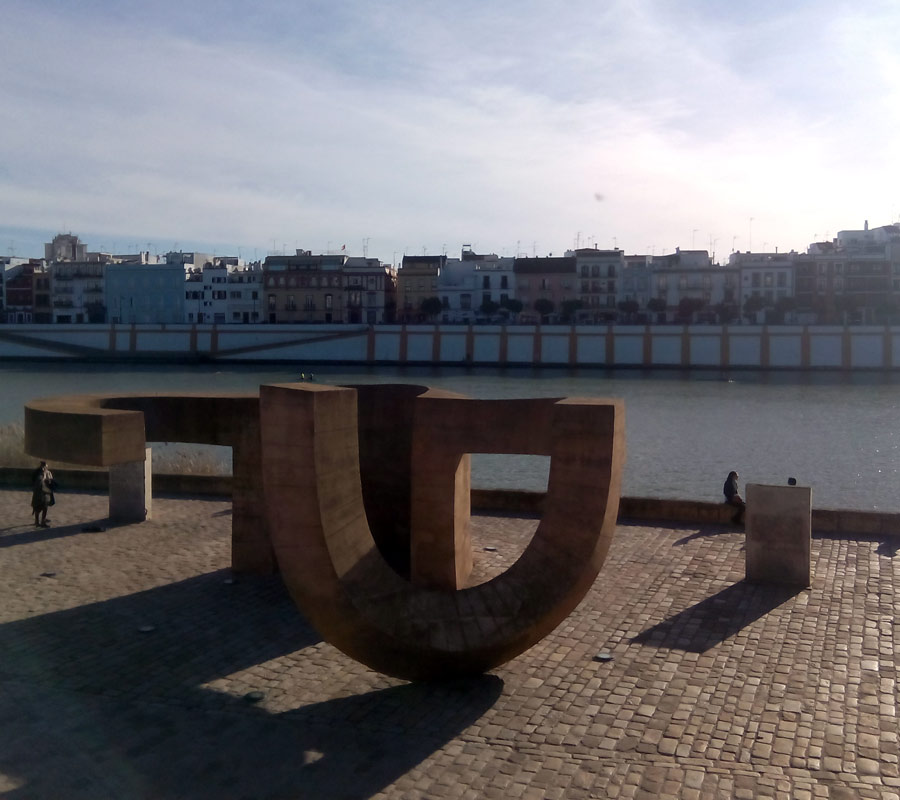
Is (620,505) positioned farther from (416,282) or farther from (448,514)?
(416,282)

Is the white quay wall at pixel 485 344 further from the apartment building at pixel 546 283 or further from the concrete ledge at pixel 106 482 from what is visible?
the concrete ledge at pixel 106 482

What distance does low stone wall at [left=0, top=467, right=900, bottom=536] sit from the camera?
10078 millimetres

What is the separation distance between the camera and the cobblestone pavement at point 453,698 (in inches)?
184

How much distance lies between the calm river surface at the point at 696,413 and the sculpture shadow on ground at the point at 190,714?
10.8m

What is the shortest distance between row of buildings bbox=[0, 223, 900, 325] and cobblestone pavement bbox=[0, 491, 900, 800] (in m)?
48.5

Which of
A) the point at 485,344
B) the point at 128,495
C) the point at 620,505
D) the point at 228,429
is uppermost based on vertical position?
the point at 485,344

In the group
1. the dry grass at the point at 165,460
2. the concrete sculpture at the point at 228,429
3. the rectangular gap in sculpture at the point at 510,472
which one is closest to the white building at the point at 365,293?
the rectangular gap in sculpture at the point at 510,472

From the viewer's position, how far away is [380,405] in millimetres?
7984

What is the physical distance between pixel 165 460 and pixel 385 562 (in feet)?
40.3

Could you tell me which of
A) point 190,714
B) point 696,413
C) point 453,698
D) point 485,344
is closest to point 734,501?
point 453,698

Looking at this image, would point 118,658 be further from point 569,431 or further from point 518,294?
point 518,294

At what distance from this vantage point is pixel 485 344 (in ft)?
166

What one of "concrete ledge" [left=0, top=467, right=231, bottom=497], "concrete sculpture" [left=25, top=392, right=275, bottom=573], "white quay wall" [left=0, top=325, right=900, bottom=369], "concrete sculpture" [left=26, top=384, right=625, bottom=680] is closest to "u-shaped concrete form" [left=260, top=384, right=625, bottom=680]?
"concrete sculpture" [left=26, top=384, right=625, bottom=680]

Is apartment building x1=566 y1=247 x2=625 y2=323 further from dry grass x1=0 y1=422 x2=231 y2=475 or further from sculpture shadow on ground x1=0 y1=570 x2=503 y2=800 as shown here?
sculpture shadow on ground x1=0 y1=570 x2=503 y2=800
